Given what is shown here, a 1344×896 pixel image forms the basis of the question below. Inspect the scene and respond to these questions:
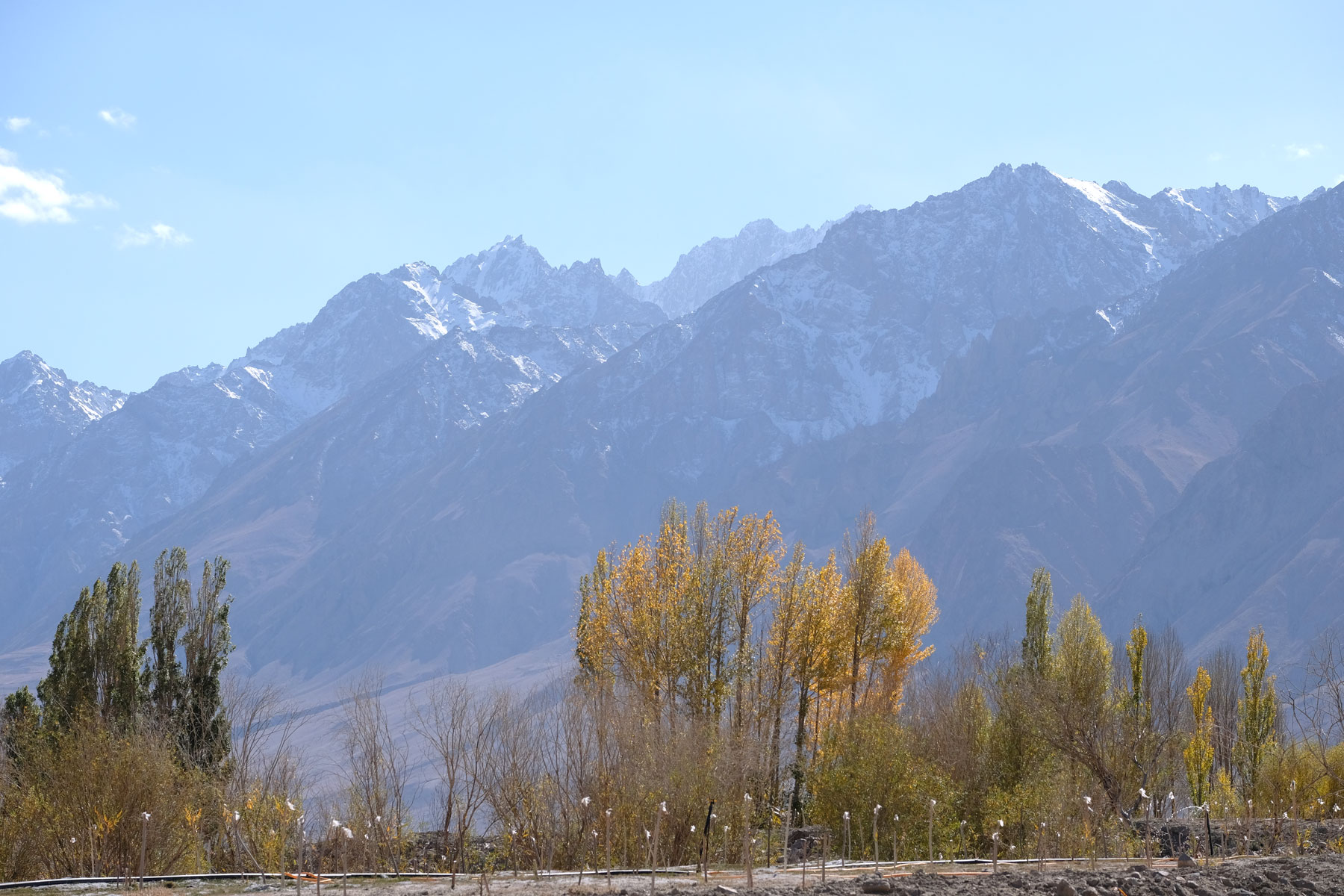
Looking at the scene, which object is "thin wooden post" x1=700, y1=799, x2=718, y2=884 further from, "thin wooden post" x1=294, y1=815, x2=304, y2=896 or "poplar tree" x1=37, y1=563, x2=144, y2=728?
"poplar tree" x1=37, y1=563, x2=144, y2=728

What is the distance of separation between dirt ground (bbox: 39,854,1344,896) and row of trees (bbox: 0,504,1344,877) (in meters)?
5.53

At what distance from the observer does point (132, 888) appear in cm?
2753

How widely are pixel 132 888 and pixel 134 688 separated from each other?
890 inches

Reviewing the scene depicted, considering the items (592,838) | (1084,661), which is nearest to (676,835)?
(592,838)

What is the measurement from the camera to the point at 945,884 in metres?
26.4

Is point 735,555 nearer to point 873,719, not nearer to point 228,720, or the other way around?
point 873,719

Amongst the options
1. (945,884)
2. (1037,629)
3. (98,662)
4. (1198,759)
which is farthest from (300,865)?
(1037,629)

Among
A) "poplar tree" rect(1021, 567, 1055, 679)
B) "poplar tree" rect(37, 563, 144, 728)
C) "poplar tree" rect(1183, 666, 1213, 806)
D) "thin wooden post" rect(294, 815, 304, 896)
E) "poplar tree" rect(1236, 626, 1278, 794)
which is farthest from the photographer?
"poplar tree" rect(1021, 567, 1055, 679)

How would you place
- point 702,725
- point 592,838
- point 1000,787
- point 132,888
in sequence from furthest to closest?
point 1000,787 → point 702,725 → point 592,838 → point 132,888

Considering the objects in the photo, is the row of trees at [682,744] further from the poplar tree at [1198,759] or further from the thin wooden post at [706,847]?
the thin wooden post at [706,847]

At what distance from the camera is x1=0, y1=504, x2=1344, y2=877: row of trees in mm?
37719

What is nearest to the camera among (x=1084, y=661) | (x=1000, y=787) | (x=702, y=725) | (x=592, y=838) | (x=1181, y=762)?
(x=592, y=838)

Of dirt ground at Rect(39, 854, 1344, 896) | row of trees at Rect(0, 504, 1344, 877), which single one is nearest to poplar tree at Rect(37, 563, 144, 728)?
row of trees at Rect(0, 504, 1344, 877)

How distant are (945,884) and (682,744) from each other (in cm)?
1341
